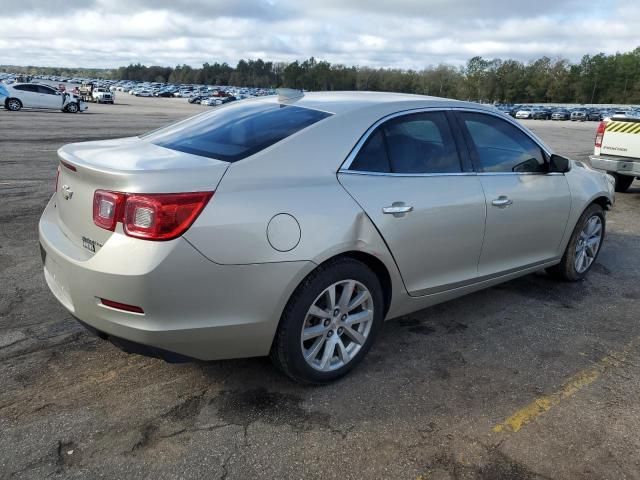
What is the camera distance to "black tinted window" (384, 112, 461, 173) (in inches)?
136

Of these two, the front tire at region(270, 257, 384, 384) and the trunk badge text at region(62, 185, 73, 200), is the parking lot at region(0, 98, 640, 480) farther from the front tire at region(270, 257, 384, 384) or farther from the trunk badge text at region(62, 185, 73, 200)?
the trunk badge text at region(62, 185, 73, 200)

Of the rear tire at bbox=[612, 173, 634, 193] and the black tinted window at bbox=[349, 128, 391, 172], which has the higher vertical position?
the black tinted window at bbox=[349, 128, 391, 172]

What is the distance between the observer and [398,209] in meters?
3.26

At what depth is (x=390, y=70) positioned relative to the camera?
389 feet

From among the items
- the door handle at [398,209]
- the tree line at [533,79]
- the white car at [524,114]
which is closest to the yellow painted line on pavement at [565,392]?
the door handle at [398,209]

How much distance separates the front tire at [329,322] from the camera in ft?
9.60

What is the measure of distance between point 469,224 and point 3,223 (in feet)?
17.2

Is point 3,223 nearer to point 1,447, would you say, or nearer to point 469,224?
point 1,447

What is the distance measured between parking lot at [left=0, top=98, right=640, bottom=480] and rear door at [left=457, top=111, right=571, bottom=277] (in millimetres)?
537

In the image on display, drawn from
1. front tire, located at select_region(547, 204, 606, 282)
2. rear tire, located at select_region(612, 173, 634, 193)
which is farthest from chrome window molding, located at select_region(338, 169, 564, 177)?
rear tire, located at select_region(612, 173, 634, 193)

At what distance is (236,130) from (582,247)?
3550 millimetres

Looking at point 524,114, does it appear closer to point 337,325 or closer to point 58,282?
point 337,325

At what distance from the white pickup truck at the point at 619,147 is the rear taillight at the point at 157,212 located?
913cm

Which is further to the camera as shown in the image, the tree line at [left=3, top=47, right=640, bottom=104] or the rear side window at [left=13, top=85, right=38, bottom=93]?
the tree line at [left=3, top=47, right=640, bottom=104]
